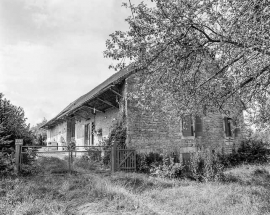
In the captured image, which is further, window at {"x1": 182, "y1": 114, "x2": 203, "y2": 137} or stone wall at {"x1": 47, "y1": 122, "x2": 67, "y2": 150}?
stone wall at {"x1": 47, "y1": 122, "x2": 67, "y2": 150}

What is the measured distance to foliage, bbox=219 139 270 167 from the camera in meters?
14.0

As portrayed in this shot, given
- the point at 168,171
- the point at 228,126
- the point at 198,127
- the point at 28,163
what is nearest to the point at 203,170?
the point at 168,171

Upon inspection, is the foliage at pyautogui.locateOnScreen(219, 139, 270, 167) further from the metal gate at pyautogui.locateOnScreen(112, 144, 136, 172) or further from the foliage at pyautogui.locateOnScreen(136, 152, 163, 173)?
the metal gate at pyautogui.locateOnScreen(112, 144, 136, 172)

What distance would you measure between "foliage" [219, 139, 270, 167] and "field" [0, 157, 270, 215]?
17.9ft

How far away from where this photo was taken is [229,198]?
20.7ft

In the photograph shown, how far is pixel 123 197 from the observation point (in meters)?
6.34

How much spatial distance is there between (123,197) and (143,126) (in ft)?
17.4

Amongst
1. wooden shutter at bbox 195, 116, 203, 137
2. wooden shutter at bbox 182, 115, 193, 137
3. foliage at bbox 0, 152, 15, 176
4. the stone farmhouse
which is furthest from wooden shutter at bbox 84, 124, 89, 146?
foliage at bbox 0, 152, 15, 176

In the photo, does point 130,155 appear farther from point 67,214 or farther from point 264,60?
point 264,60

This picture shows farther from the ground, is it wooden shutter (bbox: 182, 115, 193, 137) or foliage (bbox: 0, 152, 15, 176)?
wooden shutter (bbox: 182, 115, 193, 137)

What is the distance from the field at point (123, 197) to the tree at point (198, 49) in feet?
8.24

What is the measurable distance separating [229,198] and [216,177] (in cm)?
240

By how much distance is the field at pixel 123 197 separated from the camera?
212 inches

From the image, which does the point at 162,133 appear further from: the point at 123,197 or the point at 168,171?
the point at 123,197
